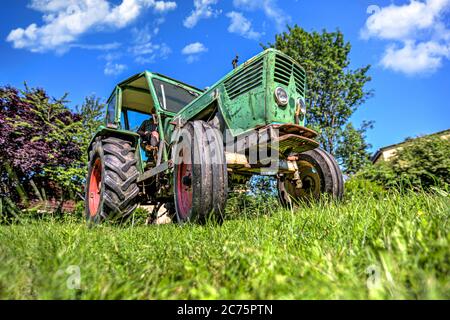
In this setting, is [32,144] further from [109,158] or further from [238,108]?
[238,108]

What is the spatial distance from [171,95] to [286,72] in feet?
6.28

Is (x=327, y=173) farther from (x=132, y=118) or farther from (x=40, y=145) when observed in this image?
(x=40, y=145)

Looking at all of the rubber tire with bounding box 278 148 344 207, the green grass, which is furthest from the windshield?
the green grass

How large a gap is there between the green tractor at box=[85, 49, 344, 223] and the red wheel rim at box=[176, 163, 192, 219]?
0.01 meters

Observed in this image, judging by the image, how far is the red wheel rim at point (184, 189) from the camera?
9.98 feet

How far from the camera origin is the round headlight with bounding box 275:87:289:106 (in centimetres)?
307

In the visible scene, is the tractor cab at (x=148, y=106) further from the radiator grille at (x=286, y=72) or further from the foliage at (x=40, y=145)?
the foliage at (x=40, y=145)

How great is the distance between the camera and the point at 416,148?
775 cm

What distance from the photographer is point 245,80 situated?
3.28 m

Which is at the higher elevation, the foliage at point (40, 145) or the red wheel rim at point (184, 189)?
the foliage at point (40, 145)

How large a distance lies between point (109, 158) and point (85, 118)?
8.63 metres

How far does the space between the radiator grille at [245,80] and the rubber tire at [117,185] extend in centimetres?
170

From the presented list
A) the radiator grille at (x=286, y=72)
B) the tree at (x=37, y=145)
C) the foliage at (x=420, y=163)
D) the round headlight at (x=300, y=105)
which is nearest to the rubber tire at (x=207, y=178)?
the radiator grille at (x=286, y=72)
